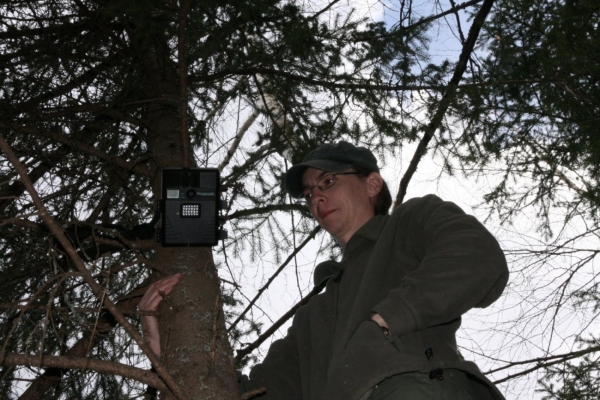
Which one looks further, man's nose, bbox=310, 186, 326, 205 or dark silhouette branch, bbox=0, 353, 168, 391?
man's nose, bbox=310, 186, 326, 205

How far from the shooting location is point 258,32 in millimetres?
3602

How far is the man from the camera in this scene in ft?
5.91

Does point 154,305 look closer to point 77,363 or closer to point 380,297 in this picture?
point 77,363

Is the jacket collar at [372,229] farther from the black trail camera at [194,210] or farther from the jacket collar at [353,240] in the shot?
the black trail camera at [194,210]

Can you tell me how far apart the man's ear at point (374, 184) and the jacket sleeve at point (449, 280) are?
2.16 ft

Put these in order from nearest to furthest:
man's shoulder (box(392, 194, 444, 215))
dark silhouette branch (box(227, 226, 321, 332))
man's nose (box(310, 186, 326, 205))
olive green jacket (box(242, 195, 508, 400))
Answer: olive green jacket (box(242, 195, 508, 400)) < man's shoulder (box(392, 194, 444, 215)) < man's nose (box(310, 186, 326, 205)) < dark silhouette branch (box(227, 226, 321, 332))

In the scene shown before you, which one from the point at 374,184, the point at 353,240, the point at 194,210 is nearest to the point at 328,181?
the point at 374,184

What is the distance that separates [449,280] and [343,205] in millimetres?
818

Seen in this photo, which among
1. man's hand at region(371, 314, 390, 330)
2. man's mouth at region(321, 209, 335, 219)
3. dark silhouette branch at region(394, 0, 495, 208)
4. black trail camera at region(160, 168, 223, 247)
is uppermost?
A: dark silhouette branch at region(394, 0, 495, 208)

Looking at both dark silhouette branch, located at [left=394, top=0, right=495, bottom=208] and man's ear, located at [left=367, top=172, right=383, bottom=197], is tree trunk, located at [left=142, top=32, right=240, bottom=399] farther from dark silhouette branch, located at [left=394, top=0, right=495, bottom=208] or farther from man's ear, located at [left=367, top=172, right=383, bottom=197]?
dark silhouette branch, located at [left=394, top=0, right=495, bottom=208]

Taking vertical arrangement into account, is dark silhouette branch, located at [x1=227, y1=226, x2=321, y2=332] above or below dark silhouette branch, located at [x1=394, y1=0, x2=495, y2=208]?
below

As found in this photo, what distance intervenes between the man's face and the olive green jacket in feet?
0.58

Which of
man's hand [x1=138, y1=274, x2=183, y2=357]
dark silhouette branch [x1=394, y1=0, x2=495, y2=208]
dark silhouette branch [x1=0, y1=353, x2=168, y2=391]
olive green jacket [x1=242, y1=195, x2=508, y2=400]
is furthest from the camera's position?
dark silhouette branch [x1=394, y1=0, x2=495, y2=208]

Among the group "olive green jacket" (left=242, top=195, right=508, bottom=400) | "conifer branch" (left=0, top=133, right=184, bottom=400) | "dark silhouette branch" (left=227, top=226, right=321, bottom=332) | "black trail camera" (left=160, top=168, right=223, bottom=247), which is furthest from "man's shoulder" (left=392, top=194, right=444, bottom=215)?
"dark silhouette branch" (left=227, top=226, right=321, bottom=332)
